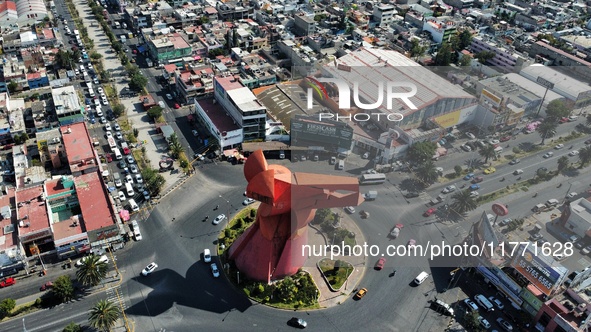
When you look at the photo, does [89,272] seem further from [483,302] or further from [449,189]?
[449,189]

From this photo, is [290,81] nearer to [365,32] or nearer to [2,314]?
[365,32]

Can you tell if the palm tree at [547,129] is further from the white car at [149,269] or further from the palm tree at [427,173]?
the white car at [149,269]

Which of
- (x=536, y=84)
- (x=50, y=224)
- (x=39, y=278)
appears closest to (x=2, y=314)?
(x=39, y=278)

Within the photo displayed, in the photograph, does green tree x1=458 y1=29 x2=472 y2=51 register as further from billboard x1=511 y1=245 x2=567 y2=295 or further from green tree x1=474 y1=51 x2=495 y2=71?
billboard x1=511 y1=245 x2=567 y2=295

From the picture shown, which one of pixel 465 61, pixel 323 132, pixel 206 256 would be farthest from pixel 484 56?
pixel 206 256

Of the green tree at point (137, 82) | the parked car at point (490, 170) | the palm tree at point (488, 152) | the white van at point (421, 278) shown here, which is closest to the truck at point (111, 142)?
the green tree at point (137, 82)
